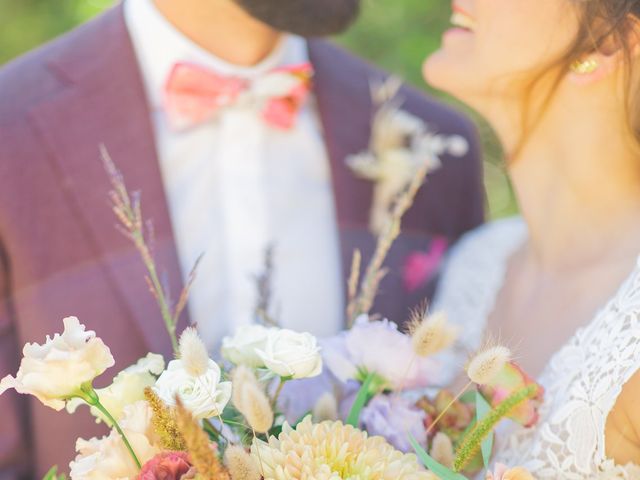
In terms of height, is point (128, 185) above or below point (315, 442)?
below

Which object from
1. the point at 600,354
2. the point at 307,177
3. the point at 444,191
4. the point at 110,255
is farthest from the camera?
the point at 444,191

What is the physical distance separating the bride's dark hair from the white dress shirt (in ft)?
2.10

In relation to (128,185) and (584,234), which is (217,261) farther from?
(584,234)

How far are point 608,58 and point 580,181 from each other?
0.27m

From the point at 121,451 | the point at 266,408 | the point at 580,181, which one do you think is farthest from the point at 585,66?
the point at 121,451

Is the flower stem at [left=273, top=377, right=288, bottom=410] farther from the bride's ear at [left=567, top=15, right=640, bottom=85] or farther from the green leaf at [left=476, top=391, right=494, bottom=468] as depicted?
the bride's ear at [left=567, top=15, right=640, bottom=85]

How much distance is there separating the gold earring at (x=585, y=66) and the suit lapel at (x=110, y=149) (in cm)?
90

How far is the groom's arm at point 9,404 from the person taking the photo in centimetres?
178

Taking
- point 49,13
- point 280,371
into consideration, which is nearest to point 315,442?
point 280,371

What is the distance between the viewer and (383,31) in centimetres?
377

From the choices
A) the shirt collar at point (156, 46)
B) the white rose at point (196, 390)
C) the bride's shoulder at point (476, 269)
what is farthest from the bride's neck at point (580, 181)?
the white rose at point (196, 390)

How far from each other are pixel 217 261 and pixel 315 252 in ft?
0.79

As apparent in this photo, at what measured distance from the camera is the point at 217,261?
199cm

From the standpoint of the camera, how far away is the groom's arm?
1781 millimetres
